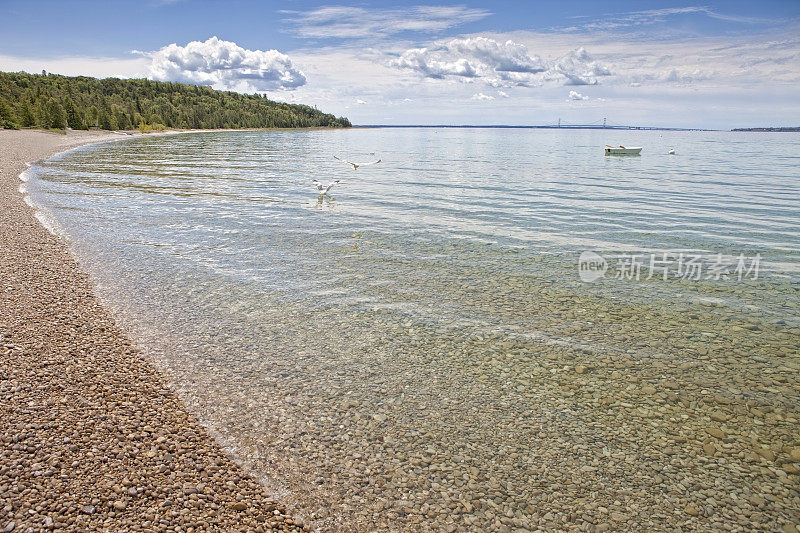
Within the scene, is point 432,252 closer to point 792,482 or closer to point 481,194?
point 792,482

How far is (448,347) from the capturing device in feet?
29.8

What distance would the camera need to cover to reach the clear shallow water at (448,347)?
5.70 m

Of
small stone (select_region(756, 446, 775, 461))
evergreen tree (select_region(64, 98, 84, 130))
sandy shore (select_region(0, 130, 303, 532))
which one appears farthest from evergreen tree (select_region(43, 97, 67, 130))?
small stone (select_region(756, 446, 775, 461))

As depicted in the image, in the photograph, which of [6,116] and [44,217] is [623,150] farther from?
[6,116]

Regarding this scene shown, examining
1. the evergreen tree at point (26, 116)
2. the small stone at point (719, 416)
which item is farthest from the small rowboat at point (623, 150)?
the evergreen tree at point (26, 116)

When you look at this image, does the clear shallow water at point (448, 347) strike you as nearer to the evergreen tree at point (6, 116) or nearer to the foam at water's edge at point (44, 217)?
the foam at water's edge at point (44, 217)

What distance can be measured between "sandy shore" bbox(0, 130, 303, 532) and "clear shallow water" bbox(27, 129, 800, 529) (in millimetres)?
422

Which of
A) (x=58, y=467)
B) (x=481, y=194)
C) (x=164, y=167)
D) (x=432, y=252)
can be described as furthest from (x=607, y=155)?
(x=58, y=467)

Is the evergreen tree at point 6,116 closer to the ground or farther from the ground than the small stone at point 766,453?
farther from the ground

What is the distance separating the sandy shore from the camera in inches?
184

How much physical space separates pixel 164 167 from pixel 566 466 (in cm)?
4822

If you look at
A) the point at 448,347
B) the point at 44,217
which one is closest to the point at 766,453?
the point at 448,347

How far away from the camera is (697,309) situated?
11133mm

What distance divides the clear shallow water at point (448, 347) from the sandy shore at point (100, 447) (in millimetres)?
422
